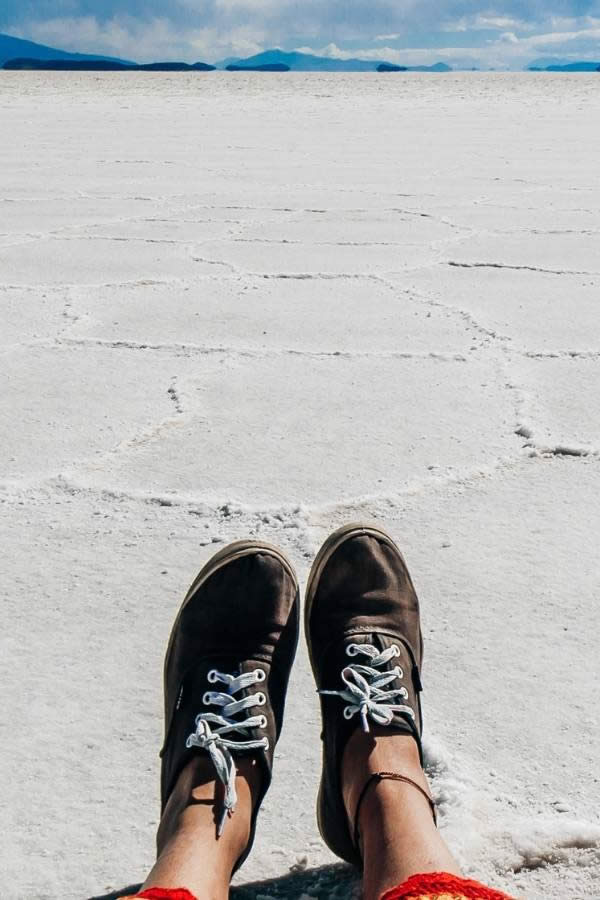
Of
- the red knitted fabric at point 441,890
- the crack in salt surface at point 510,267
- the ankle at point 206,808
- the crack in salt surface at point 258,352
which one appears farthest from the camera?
the crack in salt surface at point 510,267

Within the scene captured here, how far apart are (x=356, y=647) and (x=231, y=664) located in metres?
0.14

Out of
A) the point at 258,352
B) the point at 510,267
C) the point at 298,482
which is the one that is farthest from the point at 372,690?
the point at 510,267

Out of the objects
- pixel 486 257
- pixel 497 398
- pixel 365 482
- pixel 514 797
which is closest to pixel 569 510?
pixel 365 482

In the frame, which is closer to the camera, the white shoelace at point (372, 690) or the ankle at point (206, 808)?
the ankle at point (206, 808)

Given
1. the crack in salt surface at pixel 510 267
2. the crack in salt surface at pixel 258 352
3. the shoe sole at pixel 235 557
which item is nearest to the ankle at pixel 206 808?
the shoe sole at pixel 235 557

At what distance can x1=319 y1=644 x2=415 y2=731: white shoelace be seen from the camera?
1.05 metres

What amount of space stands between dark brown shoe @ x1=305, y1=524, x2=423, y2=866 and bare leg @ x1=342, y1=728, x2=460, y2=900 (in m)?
0.01

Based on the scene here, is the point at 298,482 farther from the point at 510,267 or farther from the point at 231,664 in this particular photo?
the point at 510,267

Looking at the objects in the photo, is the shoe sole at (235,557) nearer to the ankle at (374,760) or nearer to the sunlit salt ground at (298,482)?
the sunlit salt ground at (298,482)

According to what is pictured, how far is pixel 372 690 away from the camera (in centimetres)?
108

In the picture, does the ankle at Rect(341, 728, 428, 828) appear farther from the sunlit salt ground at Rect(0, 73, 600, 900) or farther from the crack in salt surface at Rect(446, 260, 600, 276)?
the crack in salt surface at Rect(446, 260, 600, 276)

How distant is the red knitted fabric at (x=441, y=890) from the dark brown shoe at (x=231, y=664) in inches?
6.6

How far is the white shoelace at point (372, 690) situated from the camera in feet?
3.45

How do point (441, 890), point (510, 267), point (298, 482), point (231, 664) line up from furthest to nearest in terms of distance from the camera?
1. point (510, 267)
2. point (298, 482)
3. point (231, 664)
4. point (441, 890)
